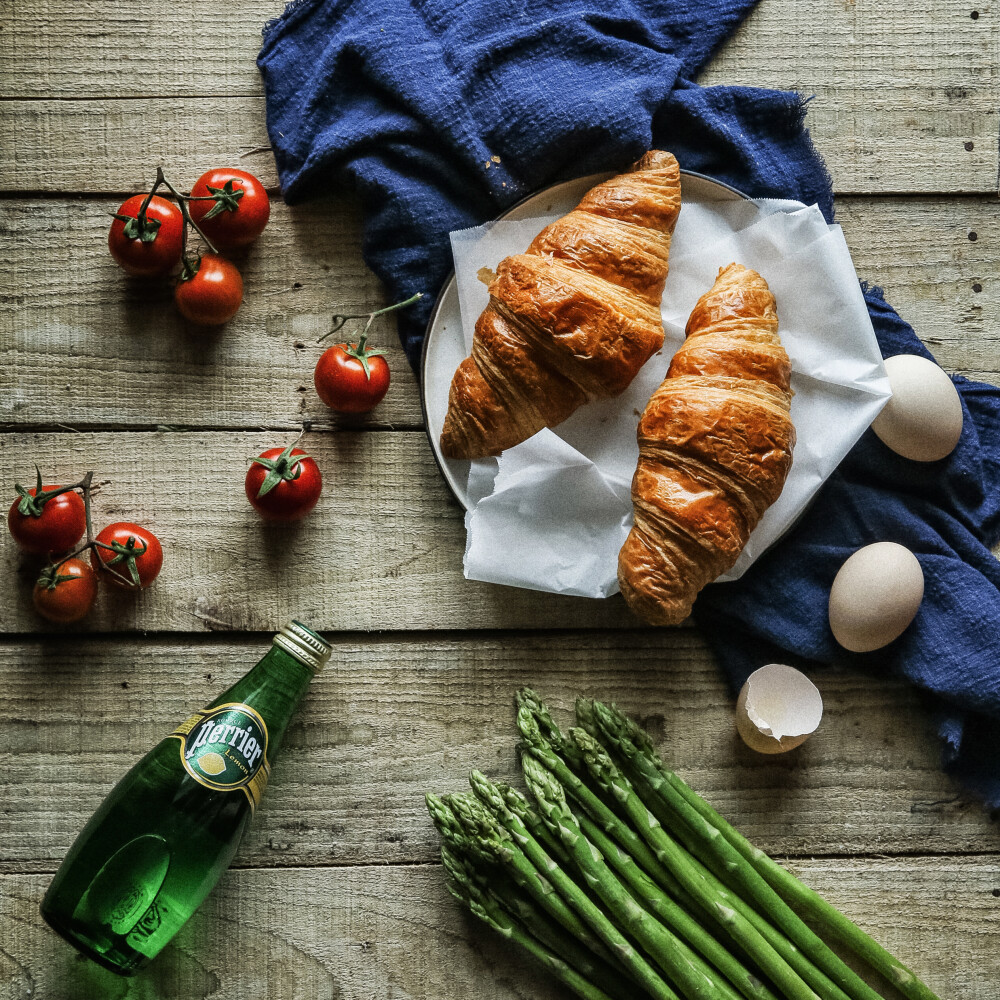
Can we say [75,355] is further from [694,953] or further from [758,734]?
[694,953]

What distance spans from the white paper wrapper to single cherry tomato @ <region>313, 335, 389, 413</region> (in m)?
0.19

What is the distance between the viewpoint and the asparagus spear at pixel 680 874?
5.42 feet

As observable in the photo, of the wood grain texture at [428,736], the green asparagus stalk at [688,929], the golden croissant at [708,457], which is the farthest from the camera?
the wood grain texture at [428,736]

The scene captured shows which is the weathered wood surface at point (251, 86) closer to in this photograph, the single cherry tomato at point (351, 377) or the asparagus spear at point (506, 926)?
the single cherry tomato at point (351, 377)

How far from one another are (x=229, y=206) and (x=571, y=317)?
0.70 meters

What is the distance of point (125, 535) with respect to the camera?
66.8 inches

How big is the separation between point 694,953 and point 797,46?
1.82m

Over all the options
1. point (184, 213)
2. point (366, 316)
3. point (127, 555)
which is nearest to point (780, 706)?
point (366, 316)

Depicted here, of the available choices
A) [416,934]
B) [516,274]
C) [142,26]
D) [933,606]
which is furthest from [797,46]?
[416,934]

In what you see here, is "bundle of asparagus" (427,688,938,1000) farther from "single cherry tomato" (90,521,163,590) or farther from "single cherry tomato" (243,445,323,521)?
"single cherry tomato" (90,521,163,590)

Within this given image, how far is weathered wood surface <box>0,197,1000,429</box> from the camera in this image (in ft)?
5.92

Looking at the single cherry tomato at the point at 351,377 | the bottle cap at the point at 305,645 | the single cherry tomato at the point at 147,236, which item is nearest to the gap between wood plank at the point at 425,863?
the bottle cap at the point at 305,645

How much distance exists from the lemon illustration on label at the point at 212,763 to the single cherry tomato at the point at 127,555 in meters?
0.34

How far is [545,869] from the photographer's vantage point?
1.69 meters
